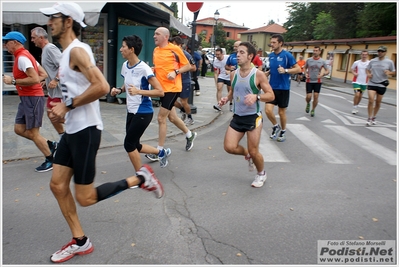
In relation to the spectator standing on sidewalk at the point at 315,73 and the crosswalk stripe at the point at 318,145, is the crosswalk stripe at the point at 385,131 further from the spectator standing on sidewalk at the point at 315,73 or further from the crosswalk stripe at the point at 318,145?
the spectator standing on sidewalk at the point at 315,73

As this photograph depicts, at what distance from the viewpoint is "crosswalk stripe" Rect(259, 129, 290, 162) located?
20.1 feet

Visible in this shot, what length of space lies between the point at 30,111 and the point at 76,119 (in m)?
2.69

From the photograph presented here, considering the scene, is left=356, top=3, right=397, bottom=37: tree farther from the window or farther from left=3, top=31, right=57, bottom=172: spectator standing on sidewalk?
left=3, top=31, right=57, bottom=172: spectator standing on sidewalk

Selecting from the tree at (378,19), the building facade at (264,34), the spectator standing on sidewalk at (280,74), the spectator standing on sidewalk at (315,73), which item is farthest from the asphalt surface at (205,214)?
the building facade at (264,34)

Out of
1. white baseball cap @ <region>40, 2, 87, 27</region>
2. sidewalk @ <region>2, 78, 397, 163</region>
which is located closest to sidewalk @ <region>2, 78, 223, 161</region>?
sidewalk @ <region>2, 78, 397, 163</region>

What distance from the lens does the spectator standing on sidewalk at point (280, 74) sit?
7037 mm

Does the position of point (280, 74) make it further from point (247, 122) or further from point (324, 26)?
point (324, 26)

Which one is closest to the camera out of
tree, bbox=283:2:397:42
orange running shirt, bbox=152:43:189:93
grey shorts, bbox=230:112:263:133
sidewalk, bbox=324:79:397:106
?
grey shorts, bbox=230:112:263:133

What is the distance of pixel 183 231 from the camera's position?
3.49 metres

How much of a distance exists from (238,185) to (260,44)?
85769 mm

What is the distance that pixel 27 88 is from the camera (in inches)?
202

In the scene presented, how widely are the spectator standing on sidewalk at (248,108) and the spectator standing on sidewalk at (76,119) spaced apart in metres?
1.96

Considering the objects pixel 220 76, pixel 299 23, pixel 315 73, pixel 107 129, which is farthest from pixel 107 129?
pixel 299 23

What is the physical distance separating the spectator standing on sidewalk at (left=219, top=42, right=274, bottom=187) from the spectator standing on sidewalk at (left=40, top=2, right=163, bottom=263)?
1960mm
